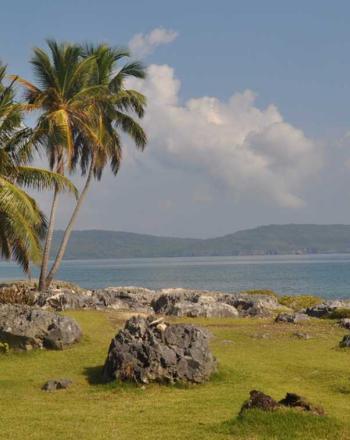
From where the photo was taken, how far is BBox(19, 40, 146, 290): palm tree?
35000 millimetres

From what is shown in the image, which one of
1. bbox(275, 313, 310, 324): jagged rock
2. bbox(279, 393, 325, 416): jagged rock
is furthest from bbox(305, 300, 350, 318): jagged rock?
bbox(279, 393, 325, 416): jagged rock

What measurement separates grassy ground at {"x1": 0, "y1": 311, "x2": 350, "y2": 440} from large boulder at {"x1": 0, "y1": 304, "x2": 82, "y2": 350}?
610 mm

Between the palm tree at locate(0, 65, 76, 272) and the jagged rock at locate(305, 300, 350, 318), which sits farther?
the jagged rock at locate(305, 300, 350, 318)

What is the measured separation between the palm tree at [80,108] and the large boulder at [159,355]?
572 inches

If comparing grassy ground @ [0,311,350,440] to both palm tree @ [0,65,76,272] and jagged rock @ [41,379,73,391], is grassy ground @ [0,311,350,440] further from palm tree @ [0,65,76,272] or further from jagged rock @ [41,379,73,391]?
palm tree @ [0,65,76,272]

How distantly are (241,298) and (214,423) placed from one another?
94.5 ft

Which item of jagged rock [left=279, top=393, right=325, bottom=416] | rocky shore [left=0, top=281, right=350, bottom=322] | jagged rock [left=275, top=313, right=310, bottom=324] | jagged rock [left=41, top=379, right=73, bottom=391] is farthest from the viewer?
rocky shore [left=0, top=281, right=350, bottom=322]

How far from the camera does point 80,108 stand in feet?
131

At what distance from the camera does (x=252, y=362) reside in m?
21.9

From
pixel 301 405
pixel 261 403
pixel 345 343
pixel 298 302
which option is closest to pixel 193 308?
pixel 345 343

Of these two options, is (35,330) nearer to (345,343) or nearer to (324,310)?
(345,343)

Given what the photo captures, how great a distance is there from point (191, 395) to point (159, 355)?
2.20 metres

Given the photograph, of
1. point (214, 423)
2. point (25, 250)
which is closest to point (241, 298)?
point (25, 250)

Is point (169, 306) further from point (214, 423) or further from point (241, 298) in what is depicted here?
point (214, 423)
